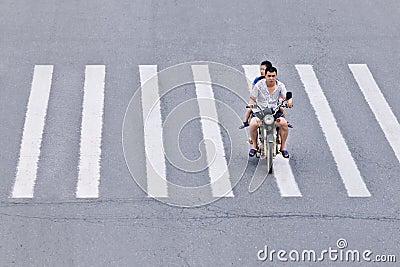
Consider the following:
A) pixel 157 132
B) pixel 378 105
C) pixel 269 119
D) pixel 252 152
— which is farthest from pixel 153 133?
pixel 378 105

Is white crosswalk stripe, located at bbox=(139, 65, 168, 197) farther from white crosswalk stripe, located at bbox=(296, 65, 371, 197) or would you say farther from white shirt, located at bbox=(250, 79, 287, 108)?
white crosswalk stripe, located at bbox=(296, 65, 371, 197)

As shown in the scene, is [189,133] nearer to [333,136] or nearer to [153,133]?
[153,133]

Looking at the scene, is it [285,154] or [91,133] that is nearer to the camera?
[285,154]

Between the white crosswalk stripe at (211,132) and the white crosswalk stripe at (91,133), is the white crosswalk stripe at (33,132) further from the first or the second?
the white crosswalk stripe at (211,132)

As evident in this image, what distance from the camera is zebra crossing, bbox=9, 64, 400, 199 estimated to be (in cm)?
1515

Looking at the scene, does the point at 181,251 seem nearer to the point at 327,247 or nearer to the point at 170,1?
the point at 327,247

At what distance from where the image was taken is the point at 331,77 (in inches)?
766

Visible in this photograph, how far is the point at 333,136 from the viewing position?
16953 mm

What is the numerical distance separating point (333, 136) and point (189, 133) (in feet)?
8.84

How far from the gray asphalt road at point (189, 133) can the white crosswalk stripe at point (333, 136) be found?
14 centimetres

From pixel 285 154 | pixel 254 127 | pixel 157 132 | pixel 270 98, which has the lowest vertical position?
pixel 285 154

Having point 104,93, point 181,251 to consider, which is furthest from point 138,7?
point 181,251

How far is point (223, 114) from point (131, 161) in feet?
8.60

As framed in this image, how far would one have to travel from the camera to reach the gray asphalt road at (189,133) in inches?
531
